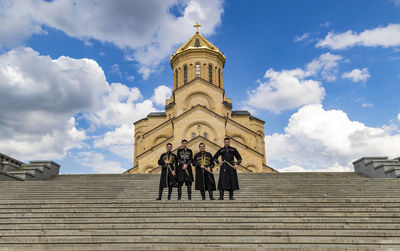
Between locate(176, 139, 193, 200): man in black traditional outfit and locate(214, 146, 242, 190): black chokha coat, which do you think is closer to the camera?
locate(214, 146, 242, 190): black chokha coat

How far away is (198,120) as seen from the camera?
23188 mm

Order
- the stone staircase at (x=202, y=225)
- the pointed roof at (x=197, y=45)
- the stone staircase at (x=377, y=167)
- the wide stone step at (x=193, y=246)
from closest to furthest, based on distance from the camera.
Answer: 1. the wide stone step at (x=193, y=246)
2. the stone staircase at (x=202, y=225)
3. the stone staircase at (x=377, y=167)
4. the pointed roof at (x=197, y=45)

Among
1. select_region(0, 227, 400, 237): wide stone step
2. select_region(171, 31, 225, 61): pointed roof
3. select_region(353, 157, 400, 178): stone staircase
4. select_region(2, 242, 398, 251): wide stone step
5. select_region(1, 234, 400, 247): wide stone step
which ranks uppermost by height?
select_region(171, 31, 225, 61): pointed roof

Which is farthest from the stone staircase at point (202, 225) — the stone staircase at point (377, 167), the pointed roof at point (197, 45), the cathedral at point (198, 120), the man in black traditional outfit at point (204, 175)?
the pointed roof at point (197, 45)

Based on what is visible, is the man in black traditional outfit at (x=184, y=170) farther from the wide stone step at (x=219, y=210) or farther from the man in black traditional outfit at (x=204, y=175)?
the wide stone step at (x=219, y=210)

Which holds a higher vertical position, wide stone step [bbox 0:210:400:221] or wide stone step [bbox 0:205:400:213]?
wide stone step [bbox 0:205:400:213]

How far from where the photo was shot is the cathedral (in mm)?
21328

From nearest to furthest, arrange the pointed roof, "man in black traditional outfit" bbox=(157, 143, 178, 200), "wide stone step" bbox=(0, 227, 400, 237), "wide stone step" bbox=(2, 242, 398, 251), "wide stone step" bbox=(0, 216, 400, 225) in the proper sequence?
1. "wide stone step" bbox=(2, 242, 398, 251)
2. "wide stone step" bbox=(0, 227, 400, 237)
3. "wide stone step" bbox=(0, 216, 400, 225)
4. "man in black traditional outfit" bbox=(157, 143, 178, 200)
5. the pointed roof

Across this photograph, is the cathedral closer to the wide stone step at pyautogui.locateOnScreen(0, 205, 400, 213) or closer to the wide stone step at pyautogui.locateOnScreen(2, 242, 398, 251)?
the wide stone step at pyautogui.locateOnScreen(0, 205, 400, 213)

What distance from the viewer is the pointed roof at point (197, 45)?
1239 inches

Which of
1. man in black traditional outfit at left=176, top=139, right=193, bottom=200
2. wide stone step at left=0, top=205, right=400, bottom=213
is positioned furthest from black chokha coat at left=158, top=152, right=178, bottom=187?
wide stone step at left=0, top=205, right=400, bottom=213

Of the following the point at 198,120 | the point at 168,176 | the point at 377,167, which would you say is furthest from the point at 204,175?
the point at 198,120

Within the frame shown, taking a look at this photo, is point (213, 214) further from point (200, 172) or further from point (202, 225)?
point (200, 172)

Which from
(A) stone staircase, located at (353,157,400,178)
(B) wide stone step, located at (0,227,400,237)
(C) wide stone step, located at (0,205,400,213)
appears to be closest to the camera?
(B) wide stone step, located at (0,227,400,237)
